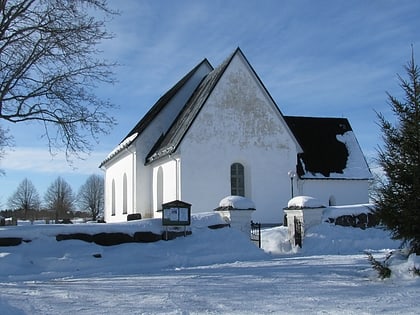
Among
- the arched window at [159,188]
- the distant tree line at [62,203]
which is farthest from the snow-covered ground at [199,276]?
the distant tree line at [62,203]

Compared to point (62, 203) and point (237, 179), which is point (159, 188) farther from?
point (62, 203)

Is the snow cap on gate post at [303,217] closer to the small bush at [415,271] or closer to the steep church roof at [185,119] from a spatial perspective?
the small bush at [415,271]

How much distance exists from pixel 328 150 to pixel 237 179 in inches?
306

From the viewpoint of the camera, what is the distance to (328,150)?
→ 1280 inches

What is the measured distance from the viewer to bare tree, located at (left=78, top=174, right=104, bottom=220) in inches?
3551

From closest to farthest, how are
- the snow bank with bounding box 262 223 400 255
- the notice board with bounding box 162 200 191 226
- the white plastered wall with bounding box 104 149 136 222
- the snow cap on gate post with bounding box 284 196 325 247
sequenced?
the notice board with bounding box 162 200 191 226
the snow bank with bounding box 262 223 400 255
the snow cap on gate post with bounding box 284 196 325 247
the white plastered wall with bounding box 104 149 136 222

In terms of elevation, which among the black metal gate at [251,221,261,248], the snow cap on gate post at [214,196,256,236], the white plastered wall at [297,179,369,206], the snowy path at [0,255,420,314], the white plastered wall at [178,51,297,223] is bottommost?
the snowy path at [0,255,420,314]

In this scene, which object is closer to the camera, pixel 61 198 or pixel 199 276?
pixel 199 276

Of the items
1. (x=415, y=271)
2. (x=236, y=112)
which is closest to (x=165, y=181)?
(x=236, y=112)

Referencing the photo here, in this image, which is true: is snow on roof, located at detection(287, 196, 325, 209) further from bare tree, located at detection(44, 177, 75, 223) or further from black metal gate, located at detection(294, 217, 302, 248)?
bare tree, located at detection(44, 177, 75, 223)

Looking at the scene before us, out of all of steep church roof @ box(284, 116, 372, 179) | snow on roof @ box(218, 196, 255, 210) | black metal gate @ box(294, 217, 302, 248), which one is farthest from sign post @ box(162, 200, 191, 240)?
steep church roof @ box(284, 116, 372, 179)

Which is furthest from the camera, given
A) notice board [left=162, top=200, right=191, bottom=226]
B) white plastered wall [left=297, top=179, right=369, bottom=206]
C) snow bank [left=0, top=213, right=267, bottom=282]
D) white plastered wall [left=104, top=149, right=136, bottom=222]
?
white plastered wall [left=104, top=149, right=136, bottom=222]

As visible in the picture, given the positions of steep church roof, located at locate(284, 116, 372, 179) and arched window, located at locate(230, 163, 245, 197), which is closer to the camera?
arched window, located at locate(230, 163, 245, 197)

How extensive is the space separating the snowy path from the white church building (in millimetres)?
14874
